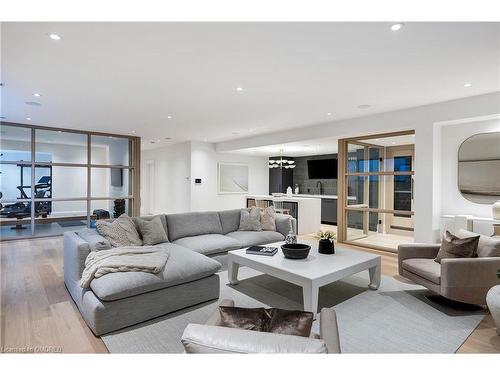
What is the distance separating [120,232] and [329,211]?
6465mm

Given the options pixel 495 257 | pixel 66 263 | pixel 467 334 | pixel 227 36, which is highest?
pixel 227 36

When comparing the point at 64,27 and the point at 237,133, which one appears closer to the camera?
the point at 64,27

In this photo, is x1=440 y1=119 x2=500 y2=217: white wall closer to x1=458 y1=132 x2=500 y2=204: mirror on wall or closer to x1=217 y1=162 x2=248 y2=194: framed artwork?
x1=458 y1=132 x2=500 y2=204: mirror on wall

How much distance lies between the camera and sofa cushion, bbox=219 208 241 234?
4.78 metres

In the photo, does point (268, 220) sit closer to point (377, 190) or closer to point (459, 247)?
point (377, 190)

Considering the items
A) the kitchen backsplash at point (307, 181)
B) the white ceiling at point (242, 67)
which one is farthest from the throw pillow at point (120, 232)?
the kitchen backsplash at point (307, 181)

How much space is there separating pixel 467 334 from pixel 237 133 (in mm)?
5806

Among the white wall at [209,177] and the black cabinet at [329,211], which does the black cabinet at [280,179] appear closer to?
the white wall at [209,177]

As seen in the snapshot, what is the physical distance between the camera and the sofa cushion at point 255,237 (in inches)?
169

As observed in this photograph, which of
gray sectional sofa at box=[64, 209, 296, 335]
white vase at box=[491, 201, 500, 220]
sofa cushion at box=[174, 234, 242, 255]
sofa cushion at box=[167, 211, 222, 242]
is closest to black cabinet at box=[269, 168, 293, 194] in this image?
sofa cushion at box=[167, 211, 222, 242]

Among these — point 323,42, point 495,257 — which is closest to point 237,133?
point 323,42

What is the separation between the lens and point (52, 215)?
6.65 m

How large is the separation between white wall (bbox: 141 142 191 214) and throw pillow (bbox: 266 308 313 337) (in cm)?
710
